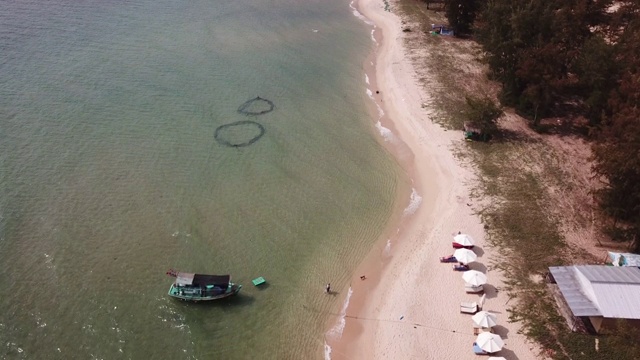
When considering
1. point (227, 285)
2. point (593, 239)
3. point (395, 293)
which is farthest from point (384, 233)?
point (593, 239)

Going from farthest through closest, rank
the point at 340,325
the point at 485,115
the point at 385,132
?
the point at 385,132
the point at 485,115
the point at 340,325

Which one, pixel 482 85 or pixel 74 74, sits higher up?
pixel 482 85

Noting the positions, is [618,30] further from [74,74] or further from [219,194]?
[74,74]

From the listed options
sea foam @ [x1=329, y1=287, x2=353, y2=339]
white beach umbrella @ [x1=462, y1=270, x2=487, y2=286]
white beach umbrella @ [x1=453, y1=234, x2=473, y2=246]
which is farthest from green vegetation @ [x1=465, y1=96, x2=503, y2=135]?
sea foam @ [x1=329, y1=287, x2=353, y2=339]

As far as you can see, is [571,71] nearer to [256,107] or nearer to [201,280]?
[256,107]

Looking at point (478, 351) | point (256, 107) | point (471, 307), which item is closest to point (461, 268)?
point (471, 307)

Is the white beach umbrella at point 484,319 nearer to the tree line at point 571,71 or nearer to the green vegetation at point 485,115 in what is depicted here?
the tree line at point 571,71

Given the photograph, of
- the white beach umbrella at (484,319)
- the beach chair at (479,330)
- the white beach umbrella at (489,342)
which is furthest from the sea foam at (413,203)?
the white beach umbrella at (489,342)
